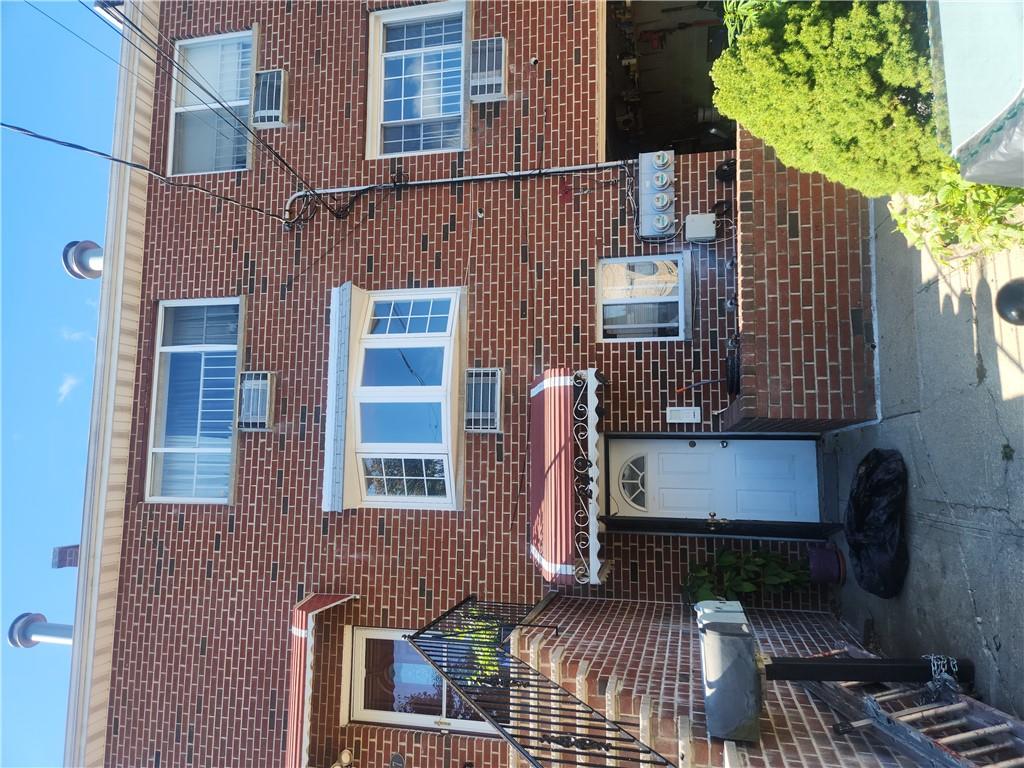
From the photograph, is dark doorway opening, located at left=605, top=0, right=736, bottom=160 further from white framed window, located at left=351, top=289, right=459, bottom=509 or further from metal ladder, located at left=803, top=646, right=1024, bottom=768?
metal ladder, located at left=803, top=646, right=1024, bottom=768

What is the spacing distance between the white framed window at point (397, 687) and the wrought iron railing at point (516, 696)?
1276mm

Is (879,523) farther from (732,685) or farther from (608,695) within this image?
(608,695)

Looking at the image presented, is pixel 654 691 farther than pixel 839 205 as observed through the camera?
No

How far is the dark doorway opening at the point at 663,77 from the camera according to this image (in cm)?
1051

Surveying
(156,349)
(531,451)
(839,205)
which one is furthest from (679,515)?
(156,349)

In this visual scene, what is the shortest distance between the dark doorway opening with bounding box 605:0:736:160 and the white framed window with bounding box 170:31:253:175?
6.04 meters

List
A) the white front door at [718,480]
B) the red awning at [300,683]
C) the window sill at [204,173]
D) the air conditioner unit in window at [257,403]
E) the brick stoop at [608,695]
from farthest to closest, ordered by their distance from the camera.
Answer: the window sill at [204,173] → the air conditioner unit in window at [257,403] → the white front door at [718,480] → the red awning at [300,683] → the brick stoop at [608,695]

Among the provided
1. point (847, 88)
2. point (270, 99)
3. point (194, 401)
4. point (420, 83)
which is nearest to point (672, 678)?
point (847, 88)

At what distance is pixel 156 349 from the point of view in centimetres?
931

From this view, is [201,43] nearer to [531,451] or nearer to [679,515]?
[531,451]

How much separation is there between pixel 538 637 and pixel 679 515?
2.84 metres

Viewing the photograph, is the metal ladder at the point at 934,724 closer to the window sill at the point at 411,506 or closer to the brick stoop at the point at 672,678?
the brick stoop at the point at 672,678

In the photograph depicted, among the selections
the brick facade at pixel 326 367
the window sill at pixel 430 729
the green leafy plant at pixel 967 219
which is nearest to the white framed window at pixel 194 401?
the brick facade at pixel 326 367

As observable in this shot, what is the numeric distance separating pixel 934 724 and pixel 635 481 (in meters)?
4.26
